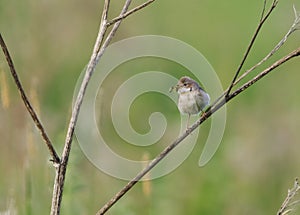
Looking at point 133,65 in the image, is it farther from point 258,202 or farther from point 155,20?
point 258,202

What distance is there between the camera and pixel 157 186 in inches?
118

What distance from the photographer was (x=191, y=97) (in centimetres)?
139

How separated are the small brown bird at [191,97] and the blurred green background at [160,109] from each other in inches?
24.2

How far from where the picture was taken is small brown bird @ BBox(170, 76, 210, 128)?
54.9 inches

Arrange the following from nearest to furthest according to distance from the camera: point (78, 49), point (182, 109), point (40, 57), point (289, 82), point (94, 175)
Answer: point (182, 109) < point (94, 175) < point (40, 57) < point (289, 82) < point (78, 49)

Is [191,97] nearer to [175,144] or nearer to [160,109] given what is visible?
[175,144]

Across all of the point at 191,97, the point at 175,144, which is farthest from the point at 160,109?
the point at 175,144

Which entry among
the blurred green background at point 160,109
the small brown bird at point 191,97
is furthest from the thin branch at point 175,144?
the blurred green background at point 160,109

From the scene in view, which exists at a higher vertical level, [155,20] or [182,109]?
[155,20]

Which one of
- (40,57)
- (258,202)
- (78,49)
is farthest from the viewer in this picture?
(78,49)

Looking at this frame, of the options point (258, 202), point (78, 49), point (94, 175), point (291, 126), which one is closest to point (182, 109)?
point (94, 175)

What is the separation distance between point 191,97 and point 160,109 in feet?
9.83

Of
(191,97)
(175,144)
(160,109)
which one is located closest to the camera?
(175,144)

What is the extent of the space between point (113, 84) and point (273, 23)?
1.54 metres
